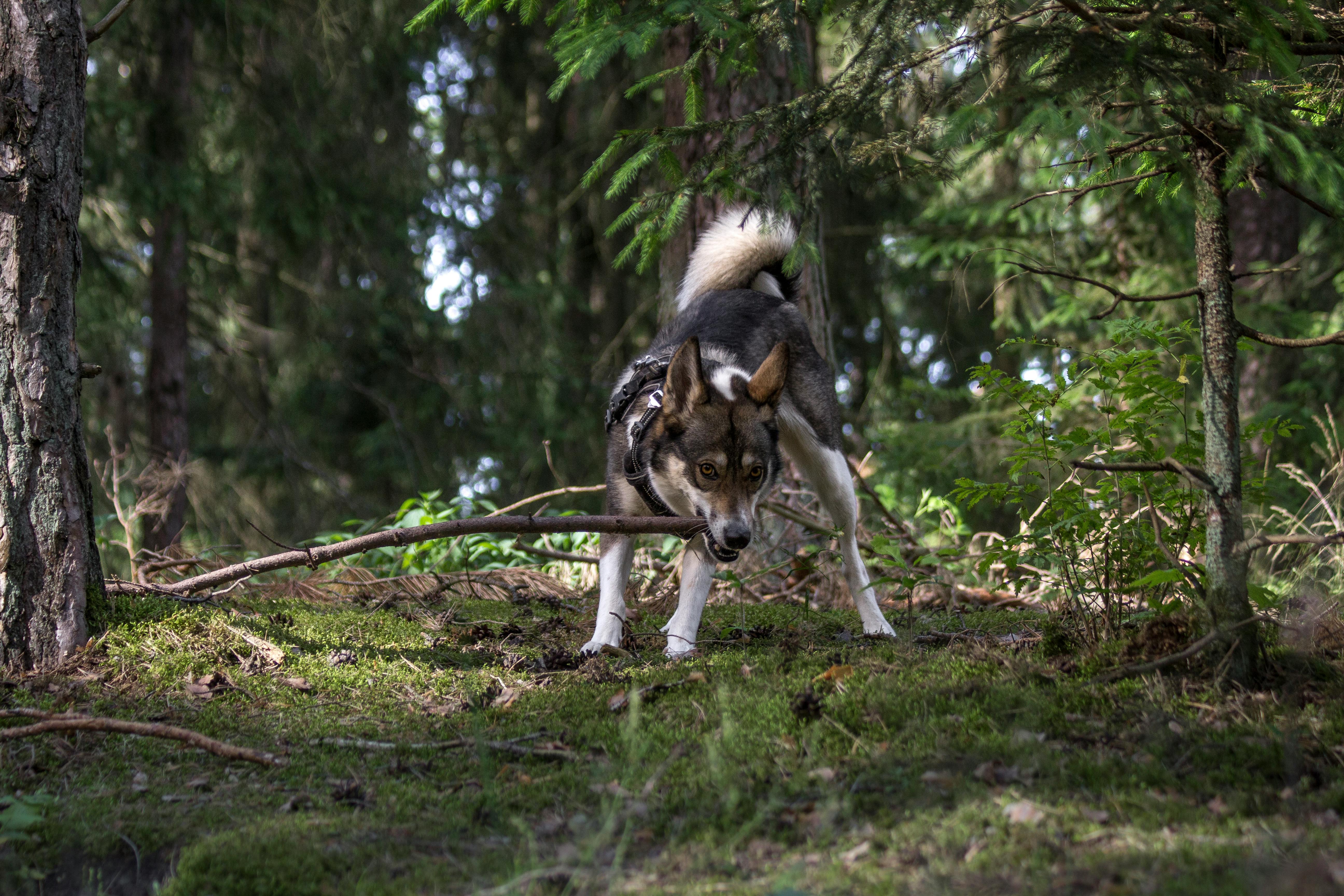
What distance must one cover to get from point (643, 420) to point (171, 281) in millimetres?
8368

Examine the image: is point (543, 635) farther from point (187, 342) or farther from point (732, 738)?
point (187, 342)

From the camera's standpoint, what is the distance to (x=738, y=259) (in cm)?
580

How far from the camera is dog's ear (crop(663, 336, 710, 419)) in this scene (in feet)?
14.6

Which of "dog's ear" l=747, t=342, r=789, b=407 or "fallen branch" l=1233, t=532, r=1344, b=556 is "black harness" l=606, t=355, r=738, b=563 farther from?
"fallen branch" l=1233, t=532, r=1344, b=556

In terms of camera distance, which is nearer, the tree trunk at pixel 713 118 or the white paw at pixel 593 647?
the white paw at pixel 593 647

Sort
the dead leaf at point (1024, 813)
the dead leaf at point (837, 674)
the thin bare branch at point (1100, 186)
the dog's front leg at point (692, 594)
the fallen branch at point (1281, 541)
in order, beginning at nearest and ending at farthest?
the dead leaf at point (1024, 813) < the fallen branch at point (1281, 541) < the thin bare branch at point (1100, 186) < the dead leaf at point (837, 674) < the dog's front leg at point (692, 594)

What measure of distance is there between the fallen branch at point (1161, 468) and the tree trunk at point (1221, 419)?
53 mm

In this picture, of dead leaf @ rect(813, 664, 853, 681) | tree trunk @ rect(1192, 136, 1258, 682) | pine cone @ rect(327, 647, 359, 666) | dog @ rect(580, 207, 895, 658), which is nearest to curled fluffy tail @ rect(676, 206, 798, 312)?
dog @ rect(580, 207, 895, 658)

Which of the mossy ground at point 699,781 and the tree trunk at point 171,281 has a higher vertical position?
the tree trunk at point 171,281

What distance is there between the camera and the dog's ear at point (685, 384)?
175 inches

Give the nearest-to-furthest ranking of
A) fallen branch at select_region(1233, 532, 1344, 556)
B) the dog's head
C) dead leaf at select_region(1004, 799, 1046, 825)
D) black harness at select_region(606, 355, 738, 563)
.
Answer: dead leaf at select_region(1004, 799, 1046, 825) → fallen branch at select_region(1233, 532, 1344, 556) → the dog's head → black harness at select_region(606, 355, 738, 563)

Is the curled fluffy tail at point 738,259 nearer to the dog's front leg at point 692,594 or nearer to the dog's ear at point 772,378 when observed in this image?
the dog's ear at point 772,378

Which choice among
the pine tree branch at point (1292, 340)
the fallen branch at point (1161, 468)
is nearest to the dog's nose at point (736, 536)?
the fallen branch at point (1161, 468)

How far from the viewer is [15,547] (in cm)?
364
